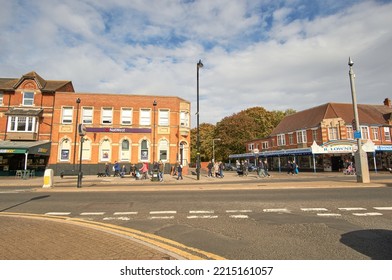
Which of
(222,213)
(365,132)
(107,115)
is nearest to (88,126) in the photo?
(107,115)

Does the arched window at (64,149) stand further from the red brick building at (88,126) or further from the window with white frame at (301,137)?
the window with white frame at (301,137)

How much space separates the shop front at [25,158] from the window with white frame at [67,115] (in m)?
3.30

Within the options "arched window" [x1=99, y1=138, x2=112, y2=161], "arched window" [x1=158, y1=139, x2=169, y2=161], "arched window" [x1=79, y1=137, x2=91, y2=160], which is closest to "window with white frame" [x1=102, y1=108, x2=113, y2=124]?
"arched window" [x1=99, y1=138, x2=112, y2=161]

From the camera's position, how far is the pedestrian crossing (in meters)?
7.41

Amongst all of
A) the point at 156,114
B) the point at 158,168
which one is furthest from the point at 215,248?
the point at 156,114

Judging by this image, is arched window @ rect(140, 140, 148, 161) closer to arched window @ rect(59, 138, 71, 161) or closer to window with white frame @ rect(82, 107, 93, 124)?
window with white frame @ rect(82, 107, 93, 124)

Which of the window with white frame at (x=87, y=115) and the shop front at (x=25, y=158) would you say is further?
the window with white frame at (x=87, y=115)

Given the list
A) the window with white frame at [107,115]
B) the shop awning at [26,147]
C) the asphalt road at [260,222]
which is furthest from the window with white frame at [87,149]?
the asphalt road at [260,222]

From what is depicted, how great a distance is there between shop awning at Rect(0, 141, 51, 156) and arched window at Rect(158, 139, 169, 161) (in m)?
13.2

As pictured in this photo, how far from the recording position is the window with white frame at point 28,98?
30.1 m

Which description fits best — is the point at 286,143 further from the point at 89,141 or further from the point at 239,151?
the point at 89,141

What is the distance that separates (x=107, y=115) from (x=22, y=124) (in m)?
9.86
